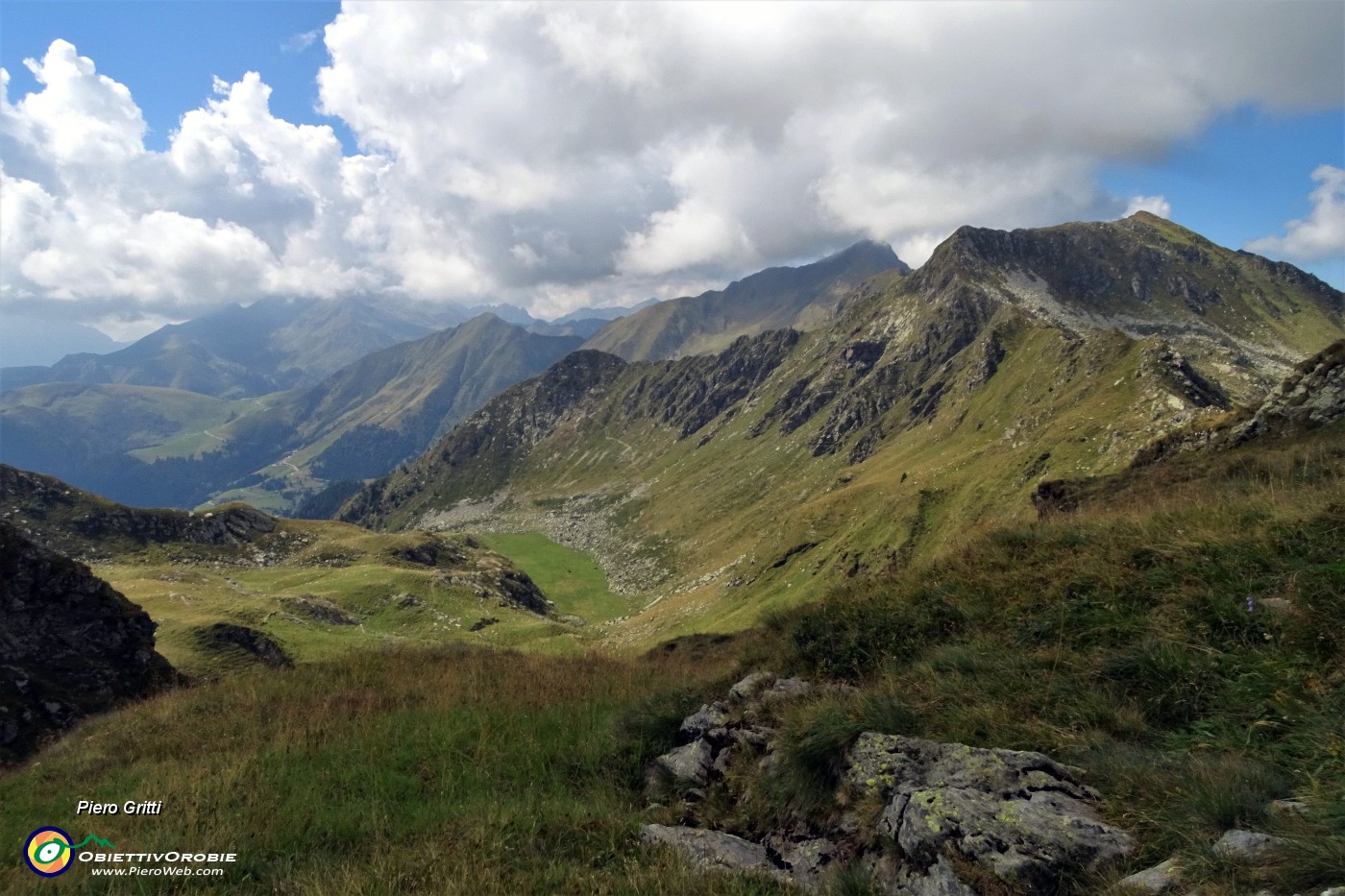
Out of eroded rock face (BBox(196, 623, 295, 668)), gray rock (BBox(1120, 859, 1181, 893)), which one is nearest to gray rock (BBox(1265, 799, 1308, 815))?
gray rock (BBox(1120, 859, 1181, 893))

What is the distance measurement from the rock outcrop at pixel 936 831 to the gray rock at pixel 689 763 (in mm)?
382

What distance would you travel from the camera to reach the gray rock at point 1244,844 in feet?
14.6

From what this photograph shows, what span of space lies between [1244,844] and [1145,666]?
9.89 feet

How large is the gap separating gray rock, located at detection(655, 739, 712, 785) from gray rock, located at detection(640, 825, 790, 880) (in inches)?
47.7

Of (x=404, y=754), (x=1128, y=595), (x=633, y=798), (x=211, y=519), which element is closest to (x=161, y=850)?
(x=404, y=754)

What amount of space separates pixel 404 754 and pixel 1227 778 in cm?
1014

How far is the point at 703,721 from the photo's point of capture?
9.98m

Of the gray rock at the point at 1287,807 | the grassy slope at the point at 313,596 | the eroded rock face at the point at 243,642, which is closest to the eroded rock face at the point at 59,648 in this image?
the grassy slope at the point at 313,596

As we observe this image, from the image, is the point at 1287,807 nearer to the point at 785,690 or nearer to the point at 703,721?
the point at 785,690

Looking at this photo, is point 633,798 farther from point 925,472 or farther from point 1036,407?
point 1036,407

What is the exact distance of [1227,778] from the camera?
512cm

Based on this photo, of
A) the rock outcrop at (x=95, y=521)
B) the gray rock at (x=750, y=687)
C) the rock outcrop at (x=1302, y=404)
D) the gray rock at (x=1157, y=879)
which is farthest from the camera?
the rock outcrop at (x=95, y=521)

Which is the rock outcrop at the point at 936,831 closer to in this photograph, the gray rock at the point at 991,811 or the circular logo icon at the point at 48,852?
the gray rock at the point at 991,811

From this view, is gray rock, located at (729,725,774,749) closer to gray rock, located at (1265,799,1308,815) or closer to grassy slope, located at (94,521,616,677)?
gray rock, located at (1265,799,1308,815)
